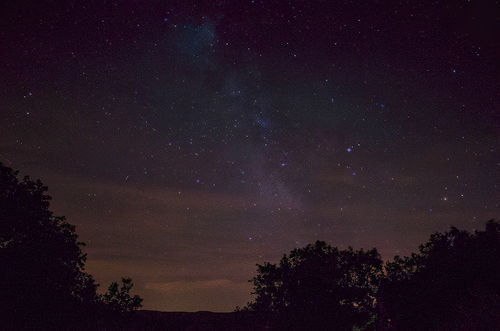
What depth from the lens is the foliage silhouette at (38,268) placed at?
14.6 meters

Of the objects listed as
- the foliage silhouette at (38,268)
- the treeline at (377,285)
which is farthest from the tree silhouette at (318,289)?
the foliage silhouette at (38,268)

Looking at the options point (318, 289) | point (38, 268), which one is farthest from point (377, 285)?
point (38, 268)

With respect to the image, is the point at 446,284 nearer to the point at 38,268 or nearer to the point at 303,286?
the point at 303,286

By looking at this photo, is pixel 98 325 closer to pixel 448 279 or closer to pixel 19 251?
pixel 19 251

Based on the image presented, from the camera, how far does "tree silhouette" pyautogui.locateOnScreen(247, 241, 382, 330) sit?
2745 centimetres

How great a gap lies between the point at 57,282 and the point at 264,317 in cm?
1744

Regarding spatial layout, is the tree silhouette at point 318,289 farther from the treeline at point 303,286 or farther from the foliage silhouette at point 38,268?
the foliage silhouette at point 38,268

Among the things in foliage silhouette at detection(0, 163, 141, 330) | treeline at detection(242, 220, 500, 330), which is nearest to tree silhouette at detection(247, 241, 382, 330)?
treeline at detection(242, 220, 500, 330)

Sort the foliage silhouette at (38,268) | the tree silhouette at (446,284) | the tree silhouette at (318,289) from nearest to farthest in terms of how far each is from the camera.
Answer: the foliage silhouette at (38,268) < the tree silhouette at (446,284) < the tree silhouette at (318,289)

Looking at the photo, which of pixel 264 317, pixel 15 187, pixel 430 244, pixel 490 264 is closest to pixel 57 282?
pixel 15 187

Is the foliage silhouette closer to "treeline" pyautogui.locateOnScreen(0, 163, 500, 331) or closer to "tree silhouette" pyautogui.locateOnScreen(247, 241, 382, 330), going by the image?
"treeline" pyautogui.locateOnScreen(0, 163, 500, 331)

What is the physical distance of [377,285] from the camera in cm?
3169

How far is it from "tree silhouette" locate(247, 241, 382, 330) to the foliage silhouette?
12.9m

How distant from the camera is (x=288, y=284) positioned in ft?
99.8
